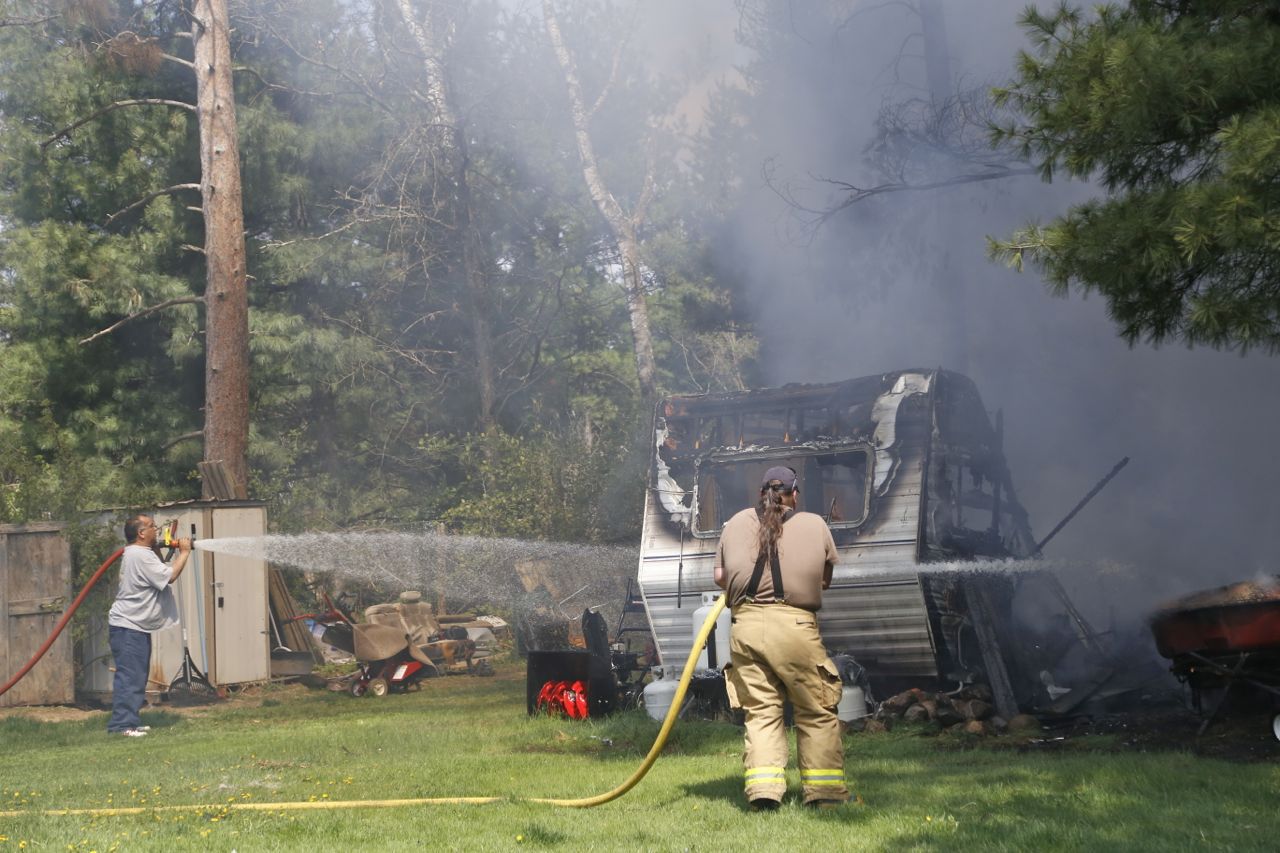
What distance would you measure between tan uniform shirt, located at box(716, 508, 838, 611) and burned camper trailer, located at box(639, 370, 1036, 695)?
3140 millimetres

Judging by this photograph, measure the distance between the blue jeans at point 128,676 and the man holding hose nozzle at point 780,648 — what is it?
641 cm

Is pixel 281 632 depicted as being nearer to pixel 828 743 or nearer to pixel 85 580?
pixel 85 580

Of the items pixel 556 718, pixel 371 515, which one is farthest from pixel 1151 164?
pixel 371 515

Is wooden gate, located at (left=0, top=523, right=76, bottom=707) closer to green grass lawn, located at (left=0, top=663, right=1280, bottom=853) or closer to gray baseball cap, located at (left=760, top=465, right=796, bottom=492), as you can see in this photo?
green grass lawn, located at (left=0, top=663, right=1280, bottom=853)

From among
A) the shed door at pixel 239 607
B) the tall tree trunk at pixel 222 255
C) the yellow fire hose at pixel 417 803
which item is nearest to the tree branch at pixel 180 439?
the tall tree trunk at pixel 222 255

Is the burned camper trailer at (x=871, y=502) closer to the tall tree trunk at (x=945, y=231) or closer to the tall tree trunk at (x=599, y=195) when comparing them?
the tall tree trunk at (x=945, y=231)

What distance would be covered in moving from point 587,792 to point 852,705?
9.11ft

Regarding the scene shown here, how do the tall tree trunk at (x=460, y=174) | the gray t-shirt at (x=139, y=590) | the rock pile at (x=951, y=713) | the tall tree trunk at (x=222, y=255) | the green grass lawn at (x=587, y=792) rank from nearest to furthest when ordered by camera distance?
the green grass lawn at (x=587, y=792) < the rock pile at (x=951, y=713) < the gray t-shirt at (x=139, y=590) < the tall tree trunk at (x=222, y=255) < the tall tree trunk at (x=460, y=174)

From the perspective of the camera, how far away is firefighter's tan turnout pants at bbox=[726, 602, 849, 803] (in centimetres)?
601

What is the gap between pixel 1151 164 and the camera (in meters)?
6.79

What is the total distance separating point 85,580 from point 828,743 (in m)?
9.69

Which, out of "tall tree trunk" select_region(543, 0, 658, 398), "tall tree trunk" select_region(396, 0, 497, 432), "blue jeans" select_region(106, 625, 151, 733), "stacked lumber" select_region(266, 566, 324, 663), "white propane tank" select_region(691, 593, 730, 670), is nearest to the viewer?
"white propane tank" select_region(691, 593, 730, 670)

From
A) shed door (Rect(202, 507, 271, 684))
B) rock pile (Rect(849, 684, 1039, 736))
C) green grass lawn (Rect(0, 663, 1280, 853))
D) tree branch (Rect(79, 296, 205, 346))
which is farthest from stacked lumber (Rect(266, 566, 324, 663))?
rock pile (Rect(849, 684, 1039, 736))

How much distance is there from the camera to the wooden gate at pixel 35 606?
1287cm
